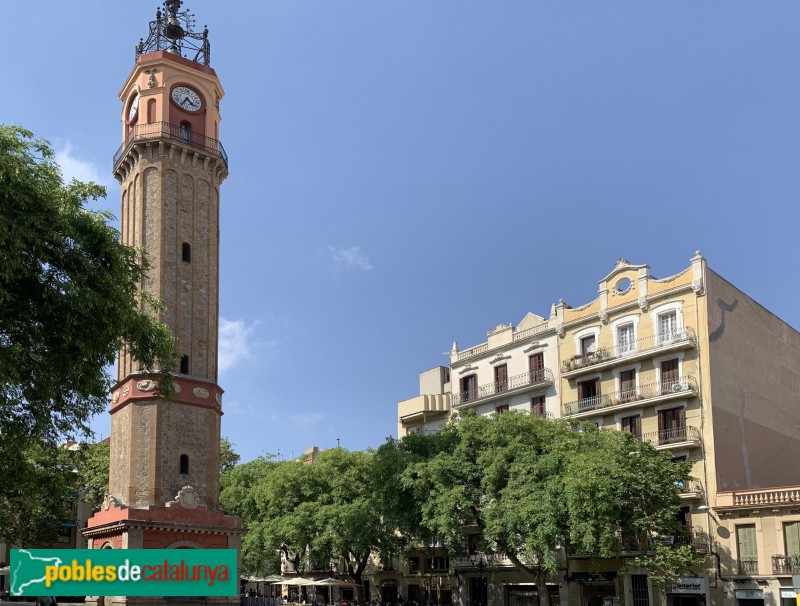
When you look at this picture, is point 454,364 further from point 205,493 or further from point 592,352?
point 205,493

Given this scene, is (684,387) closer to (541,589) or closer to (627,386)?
(627,386)

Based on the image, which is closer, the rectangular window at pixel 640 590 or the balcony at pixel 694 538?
the balcony at pixel 694 538

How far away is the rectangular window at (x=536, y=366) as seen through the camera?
54.7 m

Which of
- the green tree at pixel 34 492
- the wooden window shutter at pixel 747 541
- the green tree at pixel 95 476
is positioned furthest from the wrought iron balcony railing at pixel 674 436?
the green tree at pixel 95 476

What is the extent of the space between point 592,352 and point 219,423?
21045 mm

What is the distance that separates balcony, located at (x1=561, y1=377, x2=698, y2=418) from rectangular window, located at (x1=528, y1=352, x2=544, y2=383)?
263 cm

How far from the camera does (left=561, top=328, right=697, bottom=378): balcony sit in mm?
47312

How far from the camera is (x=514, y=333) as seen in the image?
5747 cm

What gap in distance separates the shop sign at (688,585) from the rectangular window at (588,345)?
13.7 metres

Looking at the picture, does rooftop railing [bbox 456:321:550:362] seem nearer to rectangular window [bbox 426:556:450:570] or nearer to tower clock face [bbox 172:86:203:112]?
rectangular window [bbox 426:556:450:570]

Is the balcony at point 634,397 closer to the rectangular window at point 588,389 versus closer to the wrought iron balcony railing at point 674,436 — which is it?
the rectangular window at point 588,389

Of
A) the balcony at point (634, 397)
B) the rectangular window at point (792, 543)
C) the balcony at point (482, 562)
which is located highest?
the balcony at point (634, 397)

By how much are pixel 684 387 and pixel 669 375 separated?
5.11 feet

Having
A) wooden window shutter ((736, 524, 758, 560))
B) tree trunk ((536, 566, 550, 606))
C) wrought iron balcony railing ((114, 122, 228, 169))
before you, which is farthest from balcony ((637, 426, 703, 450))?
wrought iron balcony railing ((114, 122, 228, 169))
